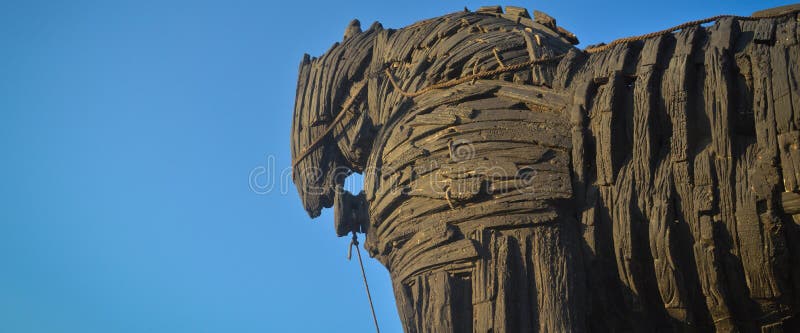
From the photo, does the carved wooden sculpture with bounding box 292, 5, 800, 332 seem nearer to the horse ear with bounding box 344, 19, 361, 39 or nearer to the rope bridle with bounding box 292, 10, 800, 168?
the rope bridle with bounding box 292, 10, 800, 168

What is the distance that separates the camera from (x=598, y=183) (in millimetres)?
8250

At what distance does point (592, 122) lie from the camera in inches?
332

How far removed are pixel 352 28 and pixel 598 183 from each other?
3.99 meters

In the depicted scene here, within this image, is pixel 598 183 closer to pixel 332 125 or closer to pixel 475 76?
pixel 475 76

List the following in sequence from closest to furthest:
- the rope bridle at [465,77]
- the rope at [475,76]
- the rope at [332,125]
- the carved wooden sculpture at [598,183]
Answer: the carved wooden sculpture at [598,183] → the rope bridle at [465,77] → the rope at [475,76] → the rope at [332,125]

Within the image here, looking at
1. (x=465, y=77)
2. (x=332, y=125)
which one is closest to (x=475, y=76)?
(x=465, y=77)

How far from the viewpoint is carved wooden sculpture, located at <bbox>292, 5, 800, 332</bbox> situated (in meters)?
7.59

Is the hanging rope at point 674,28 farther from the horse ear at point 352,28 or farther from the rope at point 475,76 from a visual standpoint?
the horse ear at point 352,28

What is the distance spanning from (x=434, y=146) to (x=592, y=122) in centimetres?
138

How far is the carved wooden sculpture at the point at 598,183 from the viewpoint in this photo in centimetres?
759

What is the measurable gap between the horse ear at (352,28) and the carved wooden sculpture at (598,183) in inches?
66.9

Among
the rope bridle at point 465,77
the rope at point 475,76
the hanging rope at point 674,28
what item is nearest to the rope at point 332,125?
the rope bridle at point 465,77

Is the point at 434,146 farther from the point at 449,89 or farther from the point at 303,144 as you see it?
the point at 303,144

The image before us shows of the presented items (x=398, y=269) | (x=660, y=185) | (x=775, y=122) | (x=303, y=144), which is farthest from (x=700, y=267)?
(x=303, y=144)
